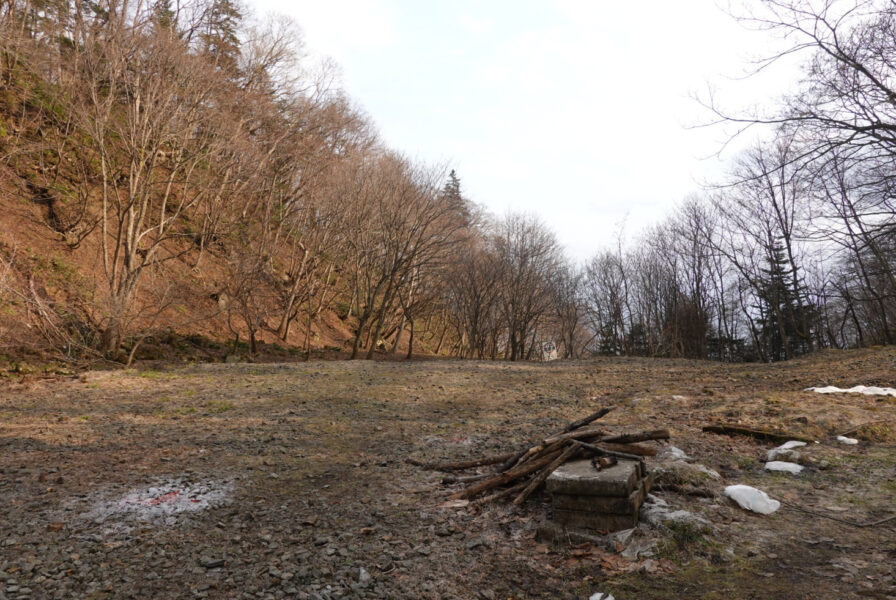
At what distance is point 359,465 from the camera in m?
5.57

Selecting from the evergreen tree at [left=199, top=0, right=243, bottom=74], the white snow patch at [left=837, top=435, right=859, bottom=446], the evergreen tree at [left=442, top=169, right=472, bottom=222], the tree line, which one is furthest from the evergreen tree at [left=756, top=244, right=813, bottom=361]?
the evergreen tree at [left=199, top=0, right=243, bottom=74]

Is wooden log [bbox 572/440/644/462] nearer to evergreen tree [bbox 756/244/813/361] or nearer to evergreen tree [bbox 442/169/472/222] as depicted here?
evergreen tree [bbox 442/169/472/222]

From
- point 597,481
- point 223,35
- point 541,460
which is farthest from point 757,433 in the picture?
point 223,35

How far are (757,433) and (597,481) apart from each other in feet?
12.4

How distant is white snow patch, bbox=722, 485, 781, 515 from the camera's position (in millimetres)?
3875

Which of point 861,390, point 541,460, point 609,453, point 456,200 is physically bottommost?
point 541,460

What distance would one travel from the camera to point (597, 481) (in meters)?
3.59

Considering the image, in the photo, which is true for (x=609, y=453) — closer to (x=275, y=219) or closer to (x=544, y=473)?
(x=544, y=473)

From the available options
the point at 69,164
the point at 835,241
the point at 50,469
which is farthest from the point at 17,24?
the point at 835,241

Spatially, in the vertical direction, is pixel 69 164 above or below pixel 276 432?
above

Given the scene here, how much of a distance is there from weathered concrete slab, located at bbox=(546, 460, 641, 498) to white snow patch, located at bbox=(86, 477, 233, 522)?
2995 millimetres

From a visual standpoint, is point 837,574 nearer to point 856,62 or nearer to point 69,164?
point 856,62

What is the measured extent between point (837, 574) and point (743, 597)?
0.72 meters

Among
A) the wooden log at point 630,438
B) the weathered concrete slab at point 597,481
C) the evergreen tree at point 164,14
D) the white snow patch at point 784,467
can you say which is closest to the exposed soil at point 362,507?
the white snow patch at point 784,467
